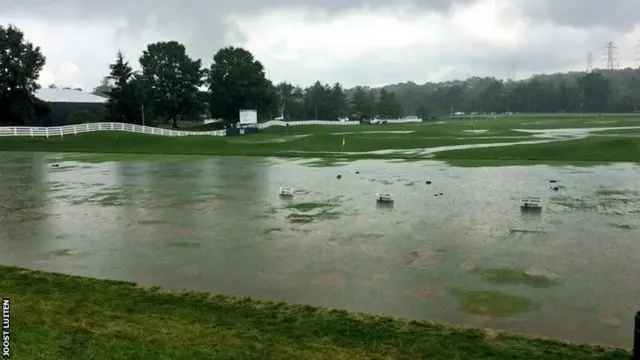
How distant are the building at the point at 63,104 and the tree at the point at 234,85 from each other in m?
14.1

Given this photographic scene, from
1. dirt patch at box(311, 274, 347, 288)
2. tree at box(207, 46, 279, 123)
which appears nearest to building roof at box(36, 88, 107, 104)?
tree at box(207, 46, 279, 123)

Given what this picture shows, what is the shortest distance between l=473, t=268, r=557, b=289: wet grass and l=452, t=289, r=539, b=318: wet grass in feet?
2.06

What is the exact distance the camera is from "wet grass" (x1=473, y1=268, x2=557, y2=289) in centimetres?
827

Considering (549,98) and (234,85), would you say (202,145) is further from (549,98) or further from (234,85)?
(549,98)

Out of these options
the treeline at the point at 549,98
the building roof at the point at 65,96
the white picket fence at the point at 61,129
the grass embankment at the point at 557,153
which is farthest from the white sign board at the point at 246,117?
the treeline at the point at 549,98

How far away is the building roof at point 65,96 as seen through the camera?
68944 millimetres

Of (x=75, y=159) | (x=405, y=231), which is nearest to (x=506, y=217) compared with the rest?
(x=405, y=231)

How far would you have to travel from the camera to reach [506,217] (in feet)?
43.9

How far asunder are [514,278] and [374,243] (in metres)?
3.05

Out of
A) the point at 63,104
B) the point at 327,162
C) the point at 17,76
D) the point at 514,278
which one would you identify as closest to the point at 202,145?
the point at 327,162

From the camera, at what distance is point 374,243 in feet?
35.9

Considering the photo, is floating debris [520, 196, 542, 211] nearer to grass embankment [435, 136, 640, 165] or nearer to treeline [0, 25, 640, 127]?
grass embankment [435, 136, 640, 165]

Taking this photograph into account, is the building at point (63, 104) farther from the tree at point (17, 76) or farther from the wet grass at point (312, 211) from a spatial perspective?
the wet grass at point (312, 211)

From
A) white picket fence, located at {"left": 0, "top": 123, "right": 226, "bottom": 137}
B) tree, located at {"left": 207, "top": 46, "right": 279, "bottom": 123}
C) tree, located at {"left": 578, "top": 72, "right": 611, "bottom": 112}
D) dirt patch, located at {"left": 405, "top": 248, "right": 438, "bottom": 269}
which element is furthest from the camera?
tree, located at {"left": 578, "top": 72, "right": 611, "bottom": 112}
